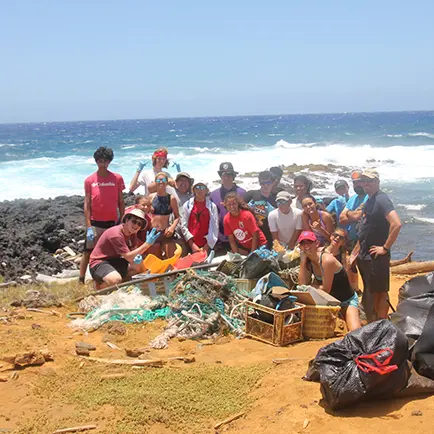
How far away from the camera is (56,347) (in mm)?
5949

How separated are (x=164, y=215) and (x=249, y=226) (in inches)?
46.2

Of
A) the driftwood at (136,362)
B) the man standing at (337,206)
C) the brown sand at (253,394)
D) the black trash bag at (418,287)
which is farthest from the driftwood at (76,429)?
the man standing at (337,206)

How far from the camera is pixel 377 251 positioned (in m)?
6.25

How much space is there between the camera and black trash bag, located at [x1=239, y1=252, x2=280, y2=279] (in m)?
6.98

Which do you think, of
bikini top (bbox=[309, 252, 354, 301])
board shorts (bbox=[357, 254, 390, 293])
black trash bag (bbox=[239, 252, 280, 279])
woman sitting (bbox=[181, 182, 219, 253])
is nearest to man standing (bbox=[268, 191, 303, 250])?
black trash bag (bbox=[239, 252, 280, 279])

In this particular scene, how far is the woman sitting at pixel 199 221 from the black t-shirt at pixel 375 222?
2180 mm

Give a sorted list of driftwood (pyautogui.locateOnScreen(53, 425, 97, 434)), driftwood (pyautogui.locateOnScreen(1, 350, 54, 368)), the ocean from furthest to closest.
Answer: the ocean < driftwood (pyautogui.locateOnScreen(1, 350, 54, 368)) < driftwood (pyautogui.locateOnScreen(53, 425, 97, 434))

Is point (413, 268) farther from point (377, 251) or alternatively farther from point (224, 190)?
point (377, 251)

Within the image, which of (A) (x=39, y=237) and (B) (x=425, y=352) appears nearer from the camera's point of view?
(B) (x=425, y=352)

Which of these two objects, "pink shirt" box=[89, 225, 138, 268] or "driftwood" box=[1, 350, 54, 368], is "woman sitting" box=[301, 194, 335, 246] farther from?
"driftwood" box=[1, 350, 54, 368]

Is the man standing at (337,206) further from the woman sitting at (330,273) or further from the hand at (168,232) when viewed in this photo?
the hand at (168,232)

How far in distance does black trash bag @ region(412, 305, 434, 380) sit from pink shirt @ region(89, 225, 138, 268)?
3.71 m

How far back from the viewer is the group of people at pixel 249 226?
624 centimetres

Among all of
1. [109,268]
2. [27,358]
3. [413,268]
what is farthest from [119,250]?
[413,268]
